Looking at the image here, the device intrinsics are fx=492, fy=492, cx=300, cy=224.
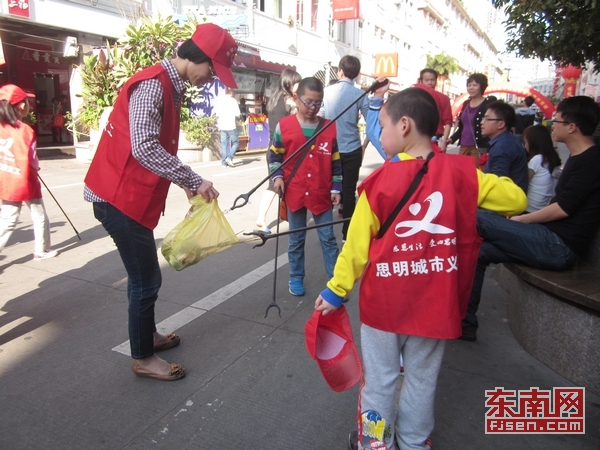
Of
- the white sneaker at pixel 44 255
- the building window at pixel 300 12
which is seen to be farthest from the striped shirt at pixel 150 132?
the building window at pixel 300 12

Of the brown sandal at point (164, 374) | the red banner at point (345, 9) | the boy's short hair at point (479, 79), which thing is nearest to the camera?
the brown sandal at point (164, 374)

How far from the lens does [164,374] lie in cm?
282

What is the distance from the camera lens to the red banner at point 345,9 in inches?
880

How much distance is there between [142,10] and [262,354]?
560 inches

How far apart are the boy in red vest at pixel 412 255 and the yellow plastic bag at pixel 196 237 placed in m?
0.99

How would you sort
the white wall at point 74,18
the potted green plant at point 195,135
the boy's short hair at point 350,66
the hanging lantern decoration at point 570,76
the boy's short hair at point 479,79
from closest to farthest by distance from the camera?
the boy's short hair at point 350,66
the boy's short hair at point 479,79
the white wall at point 74,18
the potted green plant at point 195,135
the hanging lantern decoration at point 570,76

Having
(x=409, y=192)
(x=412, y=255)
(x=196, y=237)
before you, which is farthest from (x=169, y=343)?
(x=409, y=192)

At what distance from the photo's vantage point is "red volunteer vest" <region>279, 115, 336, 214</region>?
375cm

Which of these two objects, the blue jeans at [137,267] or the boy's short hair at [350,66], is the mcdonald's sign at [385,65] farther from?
the blue jeans at [137,267]

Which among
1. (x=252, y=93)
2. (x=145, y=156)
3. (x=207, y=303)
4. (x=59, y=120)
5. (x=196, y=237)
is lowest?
(x=207, y=303)

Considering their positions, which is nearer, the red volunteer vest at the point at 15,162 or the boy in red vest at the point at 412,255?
the boy in red vest at the point at 412,255

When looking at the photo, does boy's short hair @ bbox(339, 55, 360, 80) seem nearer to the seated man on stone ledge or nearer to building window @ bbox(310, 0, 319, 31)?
the seated man on stone ledge

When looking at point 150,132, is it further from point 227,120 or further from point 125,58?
Answer: point 125,58

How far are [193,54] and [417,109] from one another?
1.26m
